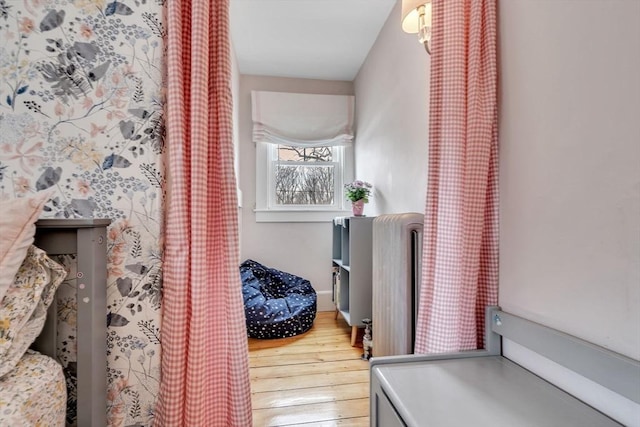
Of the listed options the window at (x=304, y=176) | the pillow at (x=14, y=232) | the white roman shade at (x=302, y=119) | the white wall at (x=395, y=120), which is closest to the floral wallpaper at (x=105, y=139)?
the pillow at (x=14, y=232)

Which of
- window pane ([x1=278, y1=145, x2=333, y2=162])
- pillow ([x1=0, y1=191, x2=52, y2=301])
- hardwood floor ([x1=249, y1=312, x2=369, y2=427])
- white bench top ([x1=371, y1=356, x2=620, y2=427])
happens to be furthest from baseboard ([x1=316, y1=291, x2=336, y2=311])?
pillow ([x1=0, y1=191, x2=52, y2=301])

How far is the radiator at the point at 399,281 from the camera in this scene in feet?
4.16

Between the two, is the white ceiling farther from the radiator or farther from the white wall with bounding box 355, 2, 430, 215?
the radiator

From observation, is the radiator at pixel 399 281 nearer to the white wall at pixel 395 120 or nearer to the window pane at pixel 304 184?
the white wall at pixel 395 120

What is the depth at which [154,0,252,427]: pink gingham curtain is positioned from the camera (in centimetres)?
80

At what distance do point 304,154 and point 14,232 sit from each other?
253cm

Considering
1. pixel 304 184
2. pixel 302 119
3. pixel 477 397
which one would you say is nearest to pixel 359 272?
pixel 304 184

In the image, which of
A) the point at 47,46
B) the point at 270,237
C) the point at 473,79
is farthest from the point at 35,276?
the point at 270,237

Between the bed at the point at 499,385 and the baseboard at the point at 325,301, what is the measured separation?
82.8 inches

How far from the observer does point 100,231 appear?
2.53ft

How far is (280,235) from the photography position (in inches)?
114

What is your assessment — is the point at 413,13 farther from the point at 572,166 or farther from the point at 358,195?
the point at 358,195

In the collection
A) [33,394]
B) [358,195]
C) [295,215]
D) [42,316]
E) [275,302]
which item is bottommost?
[275,302]

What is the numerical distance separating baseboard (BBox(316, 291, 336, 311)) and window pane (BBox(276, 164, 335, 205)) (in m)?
0.92
